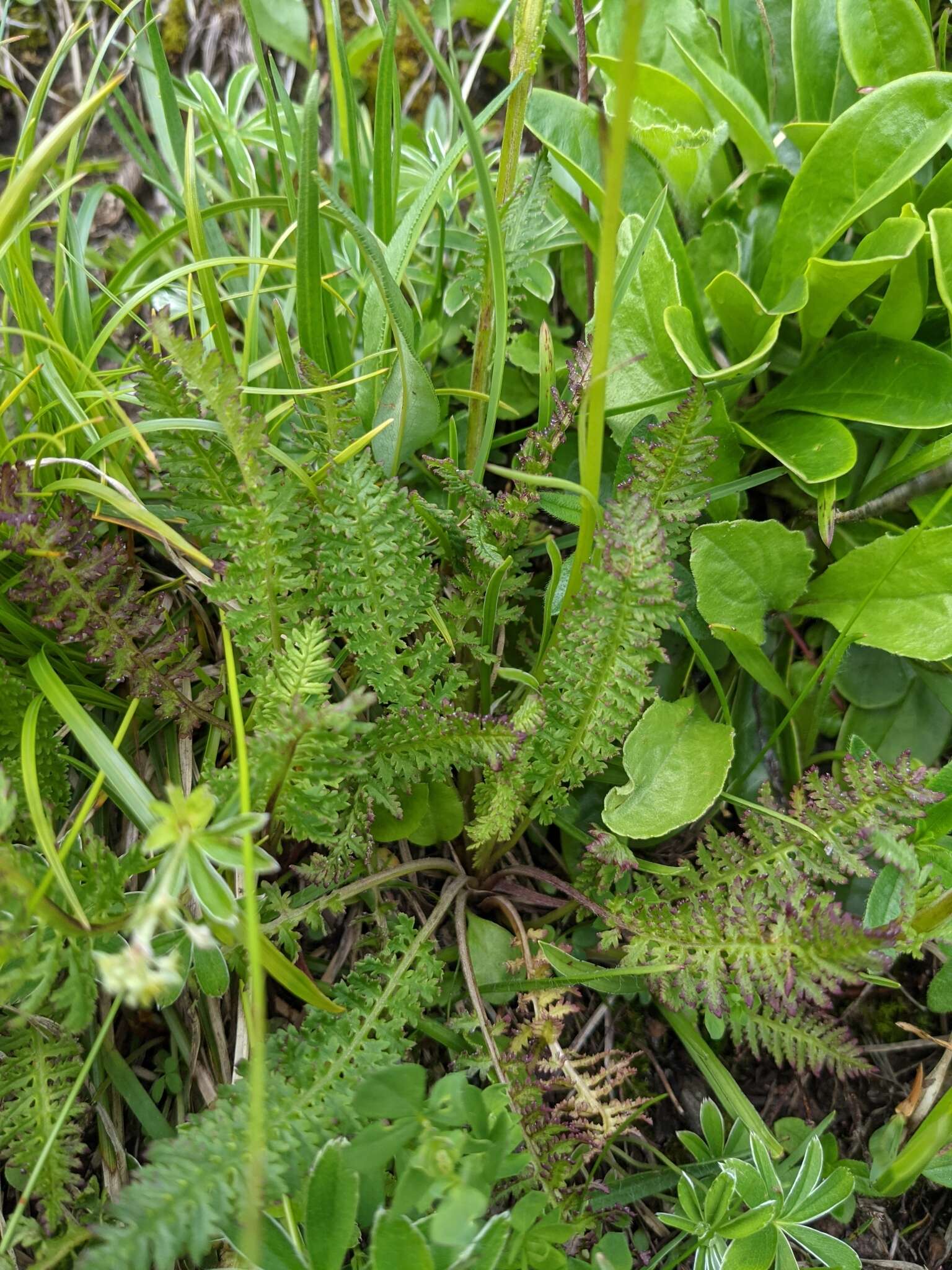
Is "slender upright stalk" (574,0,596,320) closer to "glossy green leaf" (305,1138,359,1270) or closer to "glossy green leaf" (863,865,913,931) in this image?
"glossy green leaf" (863,865,913,931)

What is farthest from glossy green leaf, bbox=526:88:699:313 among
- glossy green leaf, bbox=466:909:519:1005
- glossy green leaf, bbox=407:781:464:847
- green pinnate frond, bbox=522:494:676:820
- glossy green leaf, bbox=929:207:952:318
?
glossy green leaf, bbox=466:909:519:1005

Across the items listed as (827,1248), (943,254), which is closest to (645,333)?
(943,254)

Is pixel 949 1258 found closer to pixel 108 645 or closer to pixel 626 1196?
pixel 626 1196

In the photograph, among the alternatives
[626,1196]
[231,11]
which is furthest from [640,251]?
[231,11]

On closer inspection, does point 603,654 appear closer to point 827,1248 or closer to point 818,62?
point 827,1248

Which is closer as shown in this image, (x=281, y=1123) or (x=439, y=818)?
(x=281, y=1123)
